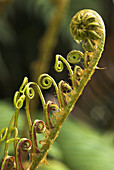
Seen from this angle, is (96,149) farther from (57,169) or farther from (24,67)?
(24,67)

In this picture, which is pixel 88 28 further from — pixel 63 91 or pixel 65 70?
pixel 65 70

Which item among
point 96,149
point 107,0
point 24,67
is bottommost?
point 96,149

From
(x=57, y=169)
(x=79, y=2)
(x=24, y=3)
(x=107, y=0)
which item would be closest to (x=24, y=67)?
(x=24, y=3)

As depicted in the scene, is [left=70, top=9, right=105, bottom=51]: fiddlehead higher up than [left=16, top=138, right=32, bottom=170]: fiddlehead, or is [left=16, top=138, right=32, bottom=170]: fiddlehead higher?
[left=70, top=9, right=105, bottom=51]: fiddlehead

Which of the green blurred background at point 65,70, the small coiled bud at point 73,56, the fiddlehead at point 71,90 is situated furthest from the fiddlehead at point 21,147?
the green blurred background at point 65,70

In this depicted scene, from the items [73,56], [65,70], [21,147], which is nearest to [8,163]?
[21,147]

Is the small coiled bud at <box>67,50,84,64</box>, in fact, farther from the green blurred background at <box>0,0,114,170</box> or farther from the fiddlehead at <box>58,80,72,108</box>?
the green blurred background at <box>0,0,114,170</box>

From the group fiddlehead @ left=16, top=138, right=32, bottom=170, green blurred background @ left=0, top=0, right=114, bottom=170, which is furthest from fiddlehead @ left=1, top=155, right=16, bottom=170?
green blurred background @ left=0, top=0, right=114, bottom=170

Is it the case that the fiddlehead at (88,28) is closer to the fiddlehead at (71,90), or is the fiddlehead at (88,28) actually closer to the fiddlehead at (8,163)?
the fiddlehead at (71,90)
